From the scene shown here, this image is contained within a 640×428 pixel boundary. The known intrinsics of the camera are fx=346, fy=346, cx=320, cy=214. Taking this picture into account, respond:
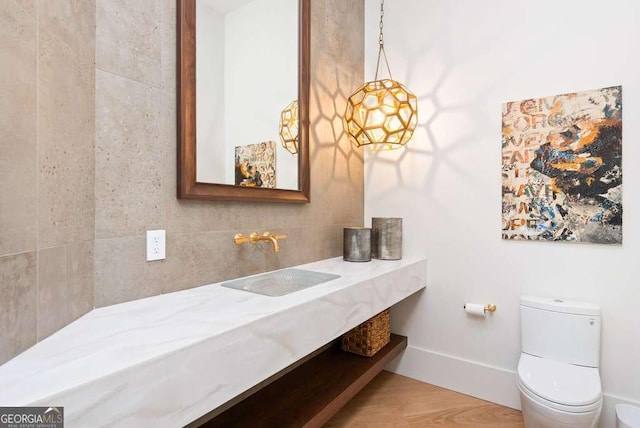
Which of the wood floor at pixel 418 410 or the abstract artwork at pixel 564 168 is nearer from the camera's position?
the abstract artwork at pixel 564 168

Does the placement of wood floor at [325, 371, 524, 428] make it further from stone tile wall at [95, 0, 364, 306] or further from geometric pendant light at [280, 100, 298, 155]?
geometric pendant light at [280, 100, 298, 155]

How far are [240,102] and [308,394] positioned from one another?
156 cm

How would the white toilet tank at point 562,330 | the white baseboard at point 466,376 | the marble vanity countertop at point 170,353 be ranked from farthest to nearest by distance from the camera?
the white baseboard at point 466,376, the white toilet tank at point 562,330, the marble vanity countertop at point 170,353

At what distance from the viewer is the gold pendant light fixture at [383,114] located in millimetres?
2281

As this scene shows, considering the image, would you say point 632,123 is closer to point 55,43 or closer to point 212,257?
point 212,257

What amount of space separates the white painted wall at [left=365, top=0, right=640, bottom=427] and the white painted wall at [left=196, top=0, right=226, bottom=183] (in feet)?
4.71

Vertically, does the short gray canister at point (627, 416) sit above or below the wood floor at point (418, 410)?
above

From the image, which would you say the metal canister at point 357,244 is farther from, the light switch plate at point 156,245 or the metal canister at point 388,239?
the light switch plate at point 156,245

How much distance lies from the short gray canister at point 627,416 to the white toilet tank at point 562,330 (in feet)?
0.74

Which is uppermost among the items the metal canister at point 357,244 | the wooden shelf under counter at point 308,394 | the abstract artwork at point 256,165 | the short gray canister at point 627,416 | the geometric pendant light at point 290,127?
the geometric pendant light at point 290,127

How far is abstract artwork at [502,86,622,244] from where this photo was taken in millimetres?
1903

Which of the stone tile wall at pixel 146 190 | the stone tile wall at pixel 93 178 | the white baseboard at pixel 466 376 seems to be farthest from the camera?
the white baseboard at pixel 466 376

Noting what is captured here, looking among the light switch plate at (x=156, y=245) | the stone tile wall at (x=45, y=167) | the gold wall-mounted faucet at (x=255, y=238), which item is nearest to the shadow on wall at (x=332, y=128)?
the gold wall-mounted faucet at (x=255, y=238)

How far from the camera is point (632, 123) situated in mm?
1859
